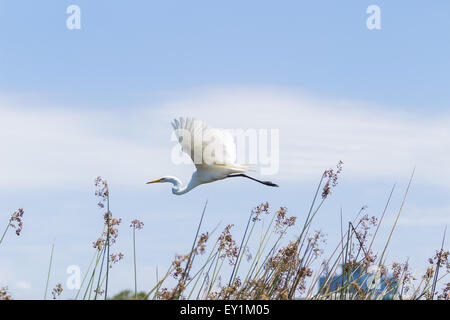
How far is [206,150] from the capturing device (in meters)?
5.23

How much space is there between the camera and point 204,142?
16.9 ft

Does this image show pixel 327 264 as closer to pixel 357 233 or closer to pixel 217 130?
pixel 357 233

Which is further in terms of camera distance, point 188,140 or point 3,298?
point 188,140

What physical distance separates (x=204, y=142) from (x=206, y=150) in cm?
10

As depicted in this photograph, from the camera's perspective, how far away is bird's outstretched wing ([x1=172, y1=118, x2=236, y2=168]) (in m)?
4.99

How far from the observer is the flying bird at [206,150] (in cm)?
501

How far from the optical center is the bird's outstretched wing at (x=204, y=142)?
4992mm
